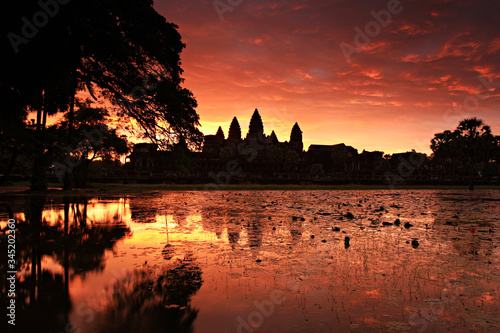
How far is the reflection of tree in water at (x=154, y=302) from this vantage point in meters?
3.98

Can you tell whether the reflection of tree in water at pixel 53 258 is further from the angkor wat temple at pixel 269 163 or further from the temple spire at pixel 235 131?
the temple spire at pixel 235 131

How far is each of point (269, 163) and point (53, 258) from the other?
3619 inches

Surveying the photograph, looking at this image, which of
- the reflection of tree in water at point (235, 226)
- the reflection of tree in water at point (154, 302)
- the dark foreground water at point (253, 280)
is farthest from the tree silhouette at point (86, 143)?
the reflection of tree in water at point (154, 302)

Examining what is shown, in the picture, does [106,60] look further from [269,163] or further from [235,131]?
[235,131]

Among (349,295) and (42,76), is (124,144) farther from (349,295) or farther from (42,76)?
(349,295)

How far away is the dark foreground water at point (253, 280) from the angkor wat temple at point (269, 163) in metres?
42.2

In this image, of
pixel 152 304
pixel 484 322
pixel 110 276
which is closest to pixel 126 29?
pixel 110 276

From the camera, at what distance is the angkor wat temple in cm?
5812

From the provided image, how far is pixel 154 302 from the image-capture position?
15.3 feet

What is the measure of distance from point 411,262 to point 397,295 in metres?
2.18

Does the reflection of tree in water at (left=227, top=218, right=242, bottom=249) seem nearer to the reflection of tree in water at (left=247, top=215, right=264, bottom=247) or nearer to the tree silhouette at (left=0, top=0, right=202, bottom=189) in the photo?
the reflection of tree in water at (left=247, top=215, right=264, bottom=247)

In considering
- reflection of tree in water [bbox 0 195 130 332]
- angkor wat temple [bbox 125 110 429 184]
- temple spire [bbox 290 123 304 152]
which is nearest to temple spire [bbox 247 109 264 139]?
angkor wat temple [bbox 125 110 429 184]

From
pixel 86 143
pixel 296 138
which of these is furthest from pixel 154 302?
pixel 296 138

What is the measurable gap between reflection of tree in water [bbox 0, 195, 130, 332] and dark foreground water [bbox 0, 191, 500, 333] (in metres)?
0.03
